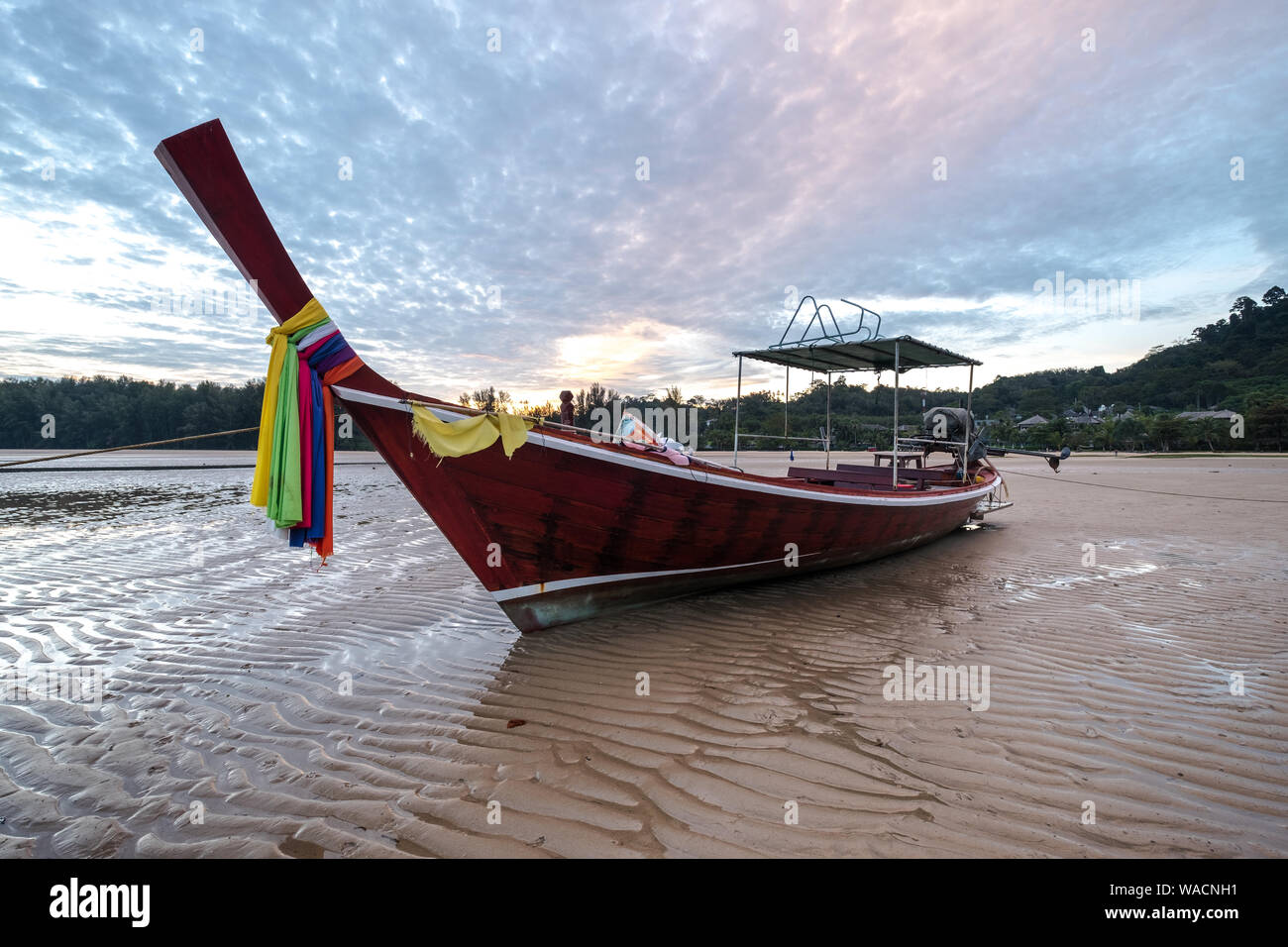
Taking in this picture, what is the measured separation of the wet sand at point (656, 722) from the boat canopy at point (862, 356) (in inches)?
120

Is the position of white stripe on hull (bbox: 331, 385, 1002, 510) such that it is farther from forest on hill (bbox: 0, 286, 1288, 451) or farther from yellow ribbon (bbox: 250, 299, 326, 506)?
forest on hill (bbox: 0, 286, 1288, 451)

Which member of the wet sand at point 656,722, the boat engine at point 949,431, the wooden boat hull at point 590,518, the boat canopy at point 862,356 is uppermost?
the boat canopy at point 862,356

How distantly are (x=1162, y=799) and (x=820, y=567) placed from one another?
4.03m

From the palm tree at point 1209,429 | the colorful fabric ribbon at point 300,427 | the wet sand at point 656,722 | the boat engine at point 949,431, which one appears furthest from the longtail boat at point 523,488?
the palm tree at point 1209,429

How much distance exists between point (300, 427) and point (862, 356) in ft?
24.2

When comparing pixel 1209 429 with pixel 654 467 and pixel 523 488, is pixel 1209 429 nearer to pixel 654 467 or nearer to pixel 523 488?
pixel 654 467

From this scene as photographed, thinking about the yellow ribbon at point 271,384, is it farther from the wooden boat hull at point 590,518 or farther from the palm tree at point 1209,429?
the palm tree at point 1209,429

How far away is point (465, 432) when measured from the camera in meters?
3.46

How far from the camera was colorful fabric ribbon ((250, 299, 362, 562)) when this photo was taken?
2953 mm

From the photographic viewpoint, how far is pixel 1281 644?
12.5 feet

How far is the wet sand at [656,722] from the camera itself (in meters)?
2.10

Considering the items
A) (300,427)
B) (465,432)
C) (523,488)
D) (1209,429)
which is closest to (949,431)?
(523,488)
